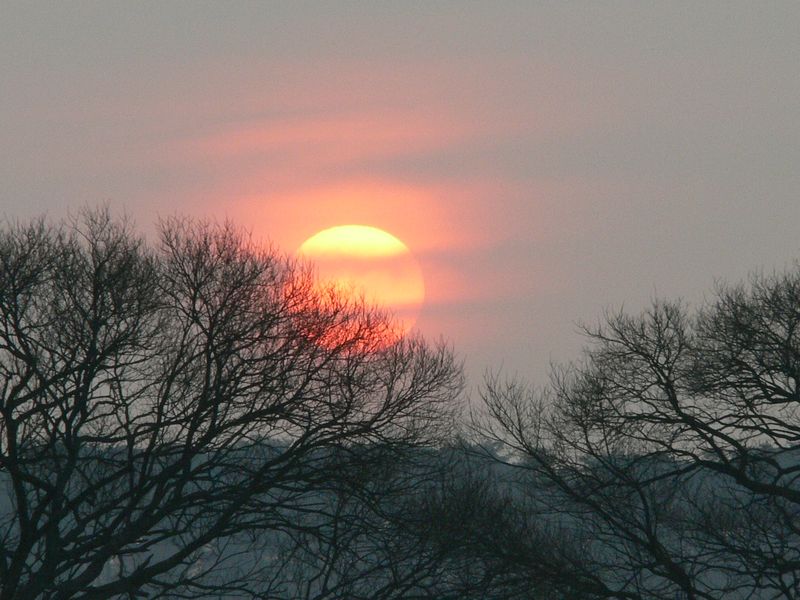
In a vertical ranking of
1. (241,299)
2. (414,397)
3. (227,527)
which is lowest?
(227,527)

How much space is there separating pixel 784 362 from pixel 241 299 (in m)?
11.2

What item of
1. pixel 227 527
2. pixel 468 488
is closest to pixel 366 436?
pixel 227 527

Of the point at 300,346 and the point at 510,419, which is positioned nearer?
the point at 300,346

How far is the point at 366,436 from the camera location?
1984cm

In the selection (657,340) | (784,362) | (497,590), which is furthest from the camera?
(497,590)

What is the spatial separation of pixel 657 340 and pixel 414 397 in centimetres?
836

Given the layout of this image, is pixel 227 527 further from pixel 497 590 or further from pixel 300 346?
pixel 497 590

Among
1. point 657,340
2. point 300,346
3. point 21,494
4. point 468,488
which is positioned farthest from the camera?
point 468,488

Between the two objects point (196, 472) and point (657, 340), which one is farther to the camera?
point (657, 340)

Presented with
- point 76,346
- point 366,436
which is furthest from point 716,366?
point 76,346

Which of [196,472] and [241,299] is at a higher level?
[241,299]

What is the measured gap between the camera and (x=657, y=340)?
2683 centimetres

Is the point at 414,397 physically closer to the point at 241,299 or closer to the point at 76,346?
the point at 241,299

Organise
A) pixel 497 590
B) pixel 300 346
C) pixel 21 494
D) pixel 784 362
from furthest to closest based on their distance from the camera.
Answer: pixel 497 590 < pixel 784 362 < pixel 300 346 < pixel 21 494
